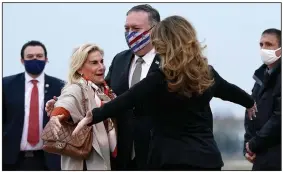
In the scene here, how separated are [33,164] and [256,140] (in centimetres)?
207

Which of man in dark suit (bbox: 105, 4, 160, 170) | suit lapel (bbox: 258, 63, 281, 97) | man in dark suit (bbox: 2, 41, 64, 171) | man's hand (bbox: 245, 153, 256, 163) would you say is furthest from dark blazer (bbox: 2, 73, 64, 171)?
suit lapel (bbox: 258, 63, 281, 97)

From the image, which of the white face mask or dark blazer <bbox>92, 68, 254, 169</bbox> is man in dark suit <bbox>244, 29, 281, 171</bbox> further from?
dark blazer <bbox>92, 68, 254, 169</bbox>

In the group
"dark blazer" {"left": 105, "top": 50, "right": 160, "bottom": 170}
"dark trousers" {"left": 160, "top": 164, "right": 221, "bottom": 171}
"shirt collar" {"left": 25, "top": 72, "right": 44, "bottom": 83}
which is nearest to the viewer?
"dark trousers" {"left": 160, "top": 164, "right": 221, "bottom": 171}

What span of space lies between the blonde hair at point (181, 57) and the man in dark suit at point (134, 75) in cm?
56

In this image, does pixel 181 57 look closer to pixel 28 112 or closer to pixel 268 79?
pixel 268 79

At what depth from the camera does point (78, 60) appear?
239 inches

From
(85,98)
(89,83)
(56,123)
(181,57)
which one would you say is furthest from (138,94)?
(89,83)

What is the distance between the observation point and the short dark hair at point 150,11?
21.2ft

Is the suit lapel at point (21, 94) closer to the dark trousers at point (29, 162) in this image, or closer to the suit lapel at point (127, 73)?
the dark trousers at point (29, 162)

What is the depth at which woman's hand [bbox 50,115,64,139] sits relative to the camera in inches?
218

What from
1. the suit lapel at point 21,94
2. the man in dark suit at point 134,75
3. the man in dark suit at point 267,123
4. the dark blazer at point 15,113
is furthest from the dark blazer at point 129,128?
the suit lapel at point 21,94

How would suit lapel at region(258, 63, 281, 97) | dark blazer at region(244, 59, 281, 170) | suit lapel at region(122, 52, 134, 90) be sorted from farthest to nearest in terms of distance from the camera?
suit lapel at region(258, 63, 281, 97)
dark blazer at region(244, 59, 281, 170)
suit lapel at region(122, 52, 134, 90)

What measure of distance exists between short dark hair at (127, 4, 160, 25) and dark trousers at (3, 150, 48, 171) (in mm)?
1643

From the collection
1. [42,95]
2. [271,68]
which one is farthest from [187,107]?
[42,95]
